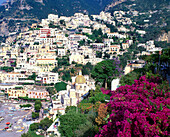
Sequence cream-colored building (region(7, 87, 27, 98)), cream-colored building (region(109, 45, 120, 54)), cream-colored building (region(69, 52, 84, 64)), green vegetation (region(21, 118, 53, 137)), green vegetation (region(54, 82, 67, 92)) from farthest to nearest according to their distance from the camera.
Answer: cream-colored building (region(109, 45, 120, 54)), cream-colored building (region(69, 52, 84, 64)), cream-colored building (region(7, 87, 27, 98)), green vegetation (region(54, 82, 67, 92)), green vegetation (region(21, 118, 53, 137))

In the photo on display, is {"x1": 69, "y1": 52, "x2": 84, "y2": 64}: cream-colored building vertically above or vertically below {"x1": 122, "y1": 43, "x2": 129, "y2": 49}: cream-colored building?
below

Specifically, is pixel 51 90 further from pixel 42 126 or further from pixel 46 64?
pixel 42 126

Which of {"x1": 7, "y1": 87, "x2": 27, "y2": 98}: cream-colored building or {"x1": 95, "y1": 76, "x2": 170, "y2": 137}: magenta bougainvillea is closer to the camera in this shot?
{"x1": 95, "y1": 76, "x2": 170, "y2": 137}: magenta bougainvillea

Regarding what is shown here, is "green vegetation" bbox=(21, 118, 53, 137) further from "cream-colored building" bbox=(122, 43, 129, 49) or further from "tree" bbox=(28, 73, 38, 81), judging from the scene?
"cream-colored building" bbox=(122, 43, 129, 49)

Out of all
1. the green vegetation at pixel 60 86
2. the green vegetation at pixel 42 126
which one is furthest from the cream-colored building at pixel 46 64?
the green vegetation at pixel 42 126

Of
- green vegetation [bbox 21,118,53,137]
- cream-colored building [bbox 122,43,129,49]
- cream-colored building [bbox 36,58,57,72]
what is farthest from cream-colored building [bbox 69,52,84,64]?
green vegetation [bbox 21,118,53,137]

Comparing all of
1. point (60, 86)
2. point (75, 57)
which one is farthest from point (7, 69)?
point (60, 86)

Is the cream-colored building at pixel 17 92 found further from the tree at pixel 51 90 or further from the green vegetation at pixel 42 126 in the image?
the green vegetation at pixel 42 126
